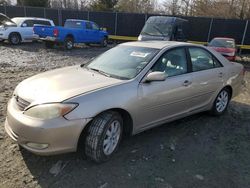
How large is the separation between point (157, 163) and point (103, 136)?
847mm

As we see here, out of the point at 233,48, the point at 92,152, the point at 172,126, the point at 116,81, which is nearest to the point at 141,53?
the point at 116,81

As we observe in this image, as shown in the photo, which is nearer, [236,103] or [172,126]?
[172,126]

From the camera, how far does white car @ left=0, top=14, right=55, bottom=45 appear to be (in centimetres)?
1562

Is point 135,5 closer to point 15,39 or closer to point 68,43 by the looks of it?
point 68,43

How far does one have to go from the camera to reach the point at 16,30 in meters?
16.1

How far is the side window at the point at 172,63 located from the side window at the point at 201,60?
244mm

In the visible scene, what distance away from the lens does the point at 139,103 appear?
372cm

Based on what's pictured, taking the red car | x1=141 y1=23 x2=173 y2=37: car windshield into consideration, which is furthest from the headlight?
the red car

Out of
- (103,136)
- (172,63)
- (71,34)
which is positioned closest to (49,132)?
(103,136)

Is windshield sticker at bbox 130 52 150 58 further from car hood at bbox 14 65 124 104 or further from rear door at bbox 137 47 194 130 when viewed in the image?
car hood at bbox 14 65 124 104

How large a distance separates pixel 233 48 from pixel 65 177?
12825mm

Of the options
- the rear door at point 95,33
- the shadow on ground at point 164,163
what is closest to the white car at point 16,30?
the rear door at point 95,33

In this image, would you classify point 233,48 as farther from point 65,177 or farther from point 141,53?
point 65,177

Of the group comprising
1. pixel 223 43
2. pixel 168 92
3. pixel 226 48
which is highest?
pixel 168 92
